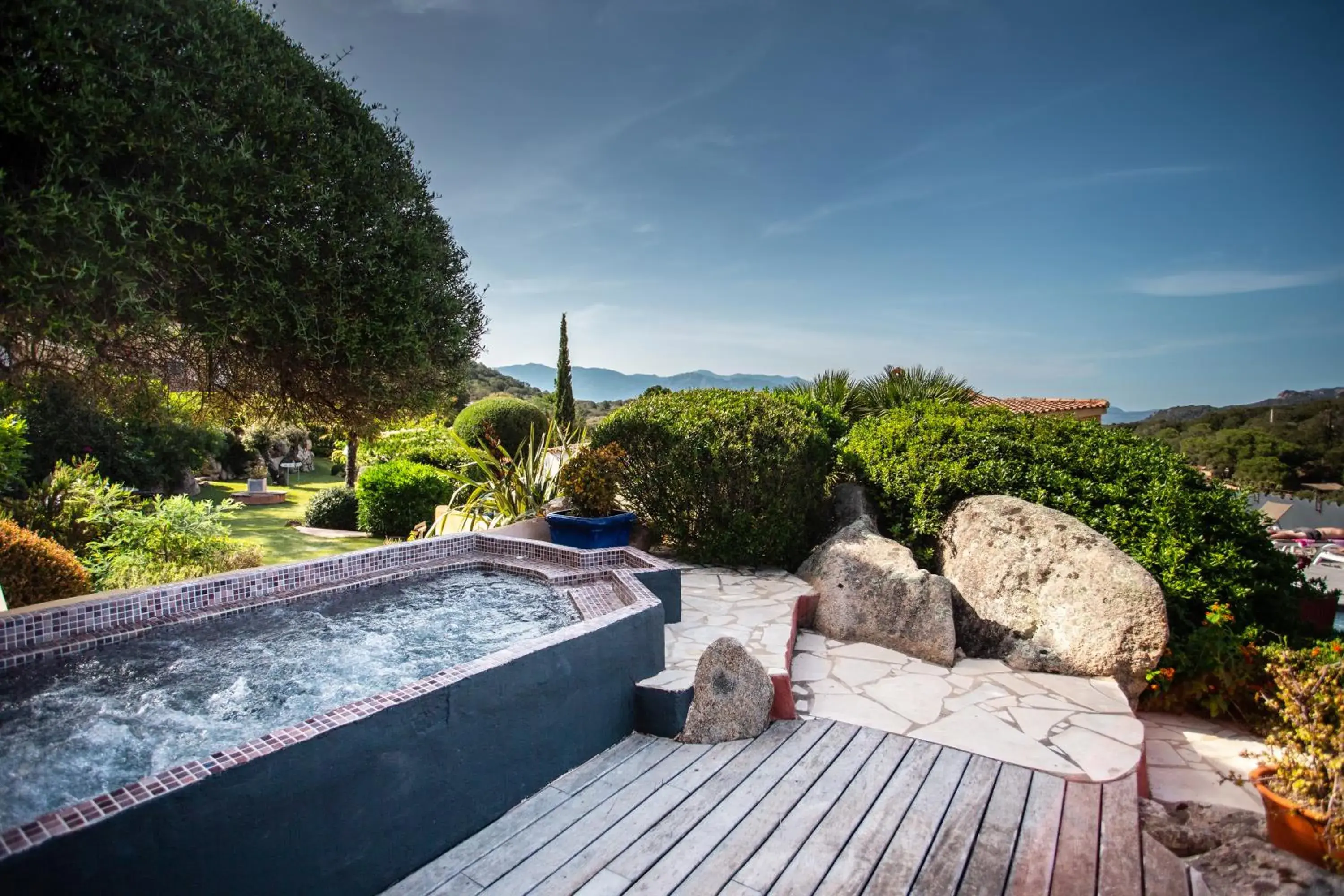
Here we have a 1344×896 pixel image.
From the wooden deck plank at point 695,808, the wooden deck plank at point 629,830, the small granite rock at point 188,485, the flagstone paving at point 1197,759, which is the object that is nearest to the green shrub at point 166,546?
the wooden deck plank at point 629,830

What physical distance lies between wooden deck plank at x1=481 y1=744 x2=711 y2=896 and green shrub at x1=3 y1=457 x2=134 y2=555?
7296 mm

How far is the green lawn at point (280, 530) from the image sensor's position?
9.91 metres

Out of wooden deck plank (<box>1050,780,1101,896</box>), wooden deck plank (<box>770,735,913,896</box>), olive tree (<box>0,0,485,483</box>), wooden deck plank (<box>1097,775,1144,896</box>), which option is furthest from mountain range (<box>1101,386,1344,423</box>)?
olive tree (<box>0,0,485,483</box>)

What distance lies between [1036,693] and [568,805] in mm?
3201

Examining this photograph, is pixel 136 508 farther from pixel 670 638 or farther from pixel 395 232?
pixel 670 638

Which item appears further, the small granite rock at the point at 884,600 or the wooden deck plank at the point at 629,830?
the small granite rock at the point at 884,600

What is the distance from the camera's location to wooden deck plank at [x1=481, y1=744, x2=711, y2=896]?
92.7 inches

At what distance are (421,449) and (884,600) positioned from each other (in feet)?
42.9

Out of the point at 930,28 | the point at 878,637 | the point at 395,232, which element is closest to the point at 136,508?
the point at 395,232

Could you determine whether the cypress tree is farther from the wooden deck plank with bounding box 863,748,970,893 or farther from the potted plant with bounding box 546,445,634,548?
the wooden deck plank with bounding box 863,748,970,893

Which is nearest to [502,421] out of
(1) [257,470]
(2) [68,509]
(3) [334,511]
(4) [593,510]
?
(3) [334,511]

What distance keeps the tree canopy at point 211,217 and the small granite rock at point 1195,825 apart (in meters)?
4.59

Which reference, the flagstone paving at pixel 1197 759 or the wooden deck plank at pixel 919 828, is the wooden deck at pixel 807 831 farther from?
the flagstone paving at pixel 1197 759

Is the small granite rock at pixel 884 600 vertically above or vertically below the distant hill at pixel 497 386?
below
